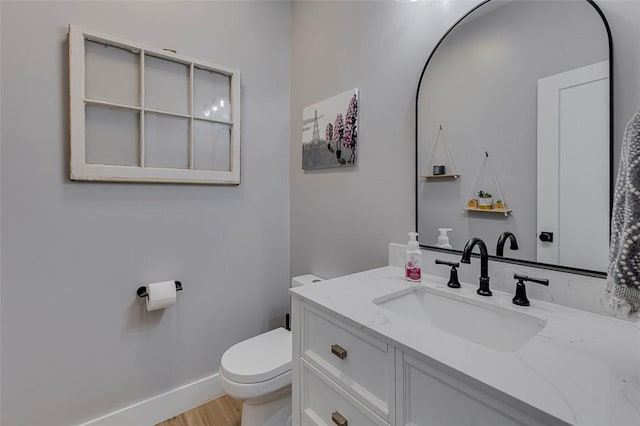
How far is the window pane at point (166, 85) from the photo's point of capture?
5.09ft

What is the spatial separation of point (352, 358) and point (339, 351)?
0.04 metres

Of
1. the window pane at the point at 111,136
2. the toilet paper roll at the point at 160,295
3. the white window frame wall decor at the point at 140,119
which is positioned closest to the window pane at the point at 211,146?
the white window frame wall decor at the point at 140,119

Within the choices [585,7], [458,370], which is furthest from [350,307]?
[585,7]

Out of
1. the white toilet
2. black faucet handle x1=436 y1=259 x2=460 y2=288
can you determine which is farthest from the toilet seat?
black faucet handle x1=436 y1=259 x2=460 y2=288

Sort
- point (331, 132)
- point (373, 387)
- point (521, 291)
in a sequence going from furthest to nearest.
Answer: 1. point (331, 132)
2. point (521, 291)
3. point (373, 387)

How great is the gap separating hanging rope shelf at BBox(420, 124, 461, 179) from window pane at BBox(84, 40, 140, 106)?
4.76 ft

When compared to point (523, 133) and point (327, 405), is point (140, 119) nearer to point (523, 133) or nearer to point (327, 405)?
point (327, 405)

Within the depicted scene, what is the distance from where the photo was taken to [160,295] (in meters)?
1.53

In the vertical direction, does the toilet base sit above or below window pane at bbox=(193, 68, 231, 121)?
below

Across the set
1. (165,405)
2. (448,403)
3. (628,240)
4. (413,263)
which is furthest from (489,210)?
(165,405)

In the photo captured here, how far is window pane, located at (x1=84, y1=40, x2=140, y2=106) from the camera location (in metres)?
1.41

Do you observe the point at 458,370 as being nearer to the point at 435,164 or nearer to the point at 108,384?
the point at 435,164

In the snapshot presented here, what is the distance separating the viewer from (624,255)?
1.76ft

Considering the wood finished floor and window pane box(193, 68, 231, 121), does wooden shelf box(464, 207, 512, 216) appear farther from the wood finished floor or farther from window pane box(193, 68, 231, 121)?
the wood finished floor
